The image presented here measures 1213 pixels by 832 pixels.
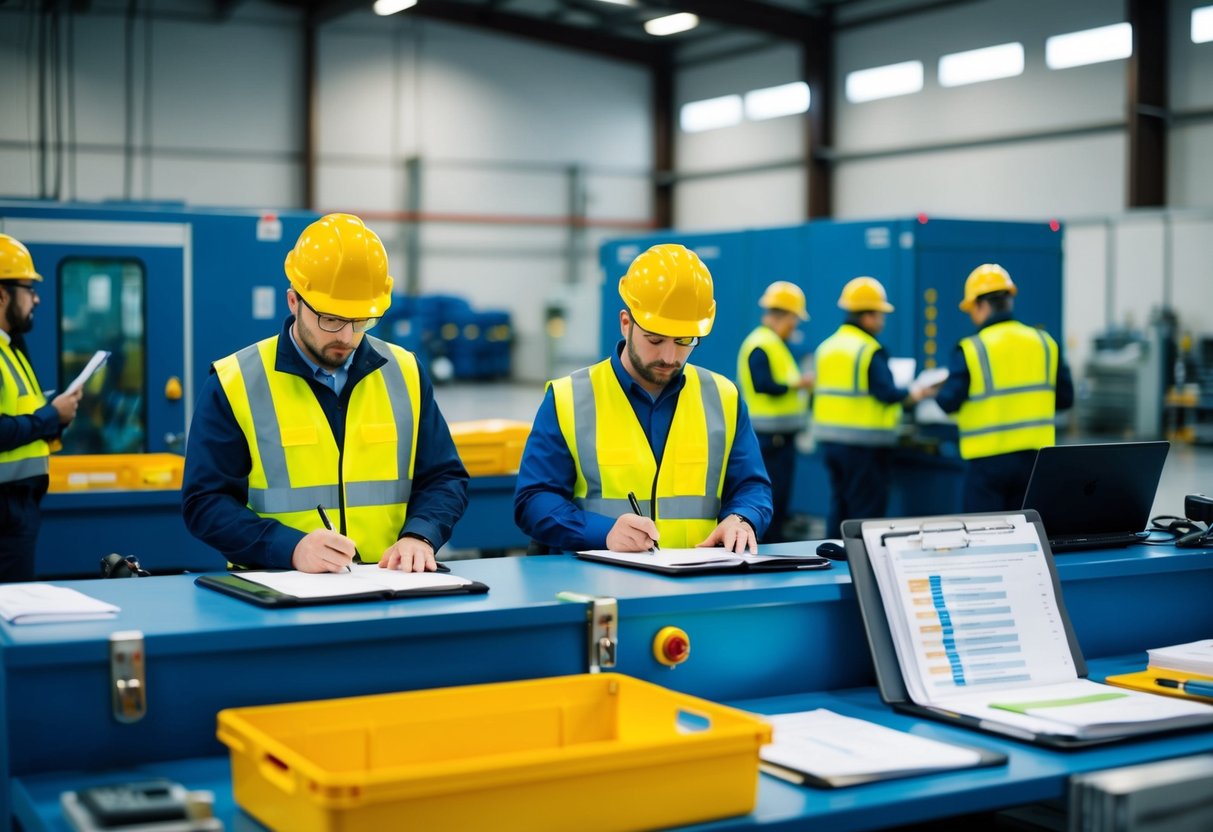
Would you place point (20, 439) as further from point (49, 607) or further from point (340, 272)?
point (49, 607)

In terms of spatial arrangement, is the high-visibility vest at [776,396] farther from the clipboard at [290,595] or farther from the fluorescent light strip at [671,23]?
the fluorescent light strip at [671,23]

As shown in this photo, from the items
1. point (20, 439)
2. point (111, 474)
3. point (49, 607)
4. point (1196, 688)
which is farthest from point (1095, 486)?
point (111, 474)

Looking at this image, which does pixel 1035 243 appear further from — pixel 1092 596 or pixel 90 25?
pixel 90 25

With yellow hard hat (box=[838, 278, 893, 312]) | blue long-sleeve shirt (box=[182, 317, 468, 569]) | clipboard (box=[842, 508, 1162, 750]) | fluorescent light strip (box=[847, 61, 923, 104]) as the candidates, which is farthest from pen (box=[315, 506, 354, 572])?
fluorescent light strip (box=[847, 61, 923, 104])

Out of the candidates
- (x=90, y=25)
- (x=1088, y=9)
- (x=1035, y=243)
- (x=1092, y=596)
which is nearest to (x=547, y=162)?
(x=90, y=25)

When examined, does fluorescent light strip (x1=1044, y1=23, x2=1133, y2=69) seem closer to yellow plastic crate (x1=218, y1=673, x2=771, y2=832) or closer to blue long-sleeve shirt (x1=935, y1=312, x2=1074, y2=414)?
blue long-sleeve shirt (x1=935, y1=312, x2=1074, y2=414)

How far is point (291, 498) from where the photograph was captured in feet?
10.8

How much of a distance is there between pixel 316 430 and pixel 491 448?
366 centimetres

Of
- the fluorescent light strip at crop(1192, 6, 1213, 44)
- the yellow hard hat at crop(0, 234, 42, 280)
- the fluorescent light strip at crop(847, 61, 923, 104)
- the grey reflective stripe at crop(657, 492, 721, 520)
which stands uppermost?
the fluorescent light strip at crop(847, 61, 923, 104)

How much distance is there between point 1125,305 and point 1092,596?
14.0 meters

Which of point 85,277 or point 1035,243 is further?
point 1035,243

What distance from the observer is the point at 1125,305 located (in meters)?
16.0

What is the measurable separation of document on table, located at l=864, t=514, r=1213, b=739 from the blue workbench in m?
Answer: 0.12

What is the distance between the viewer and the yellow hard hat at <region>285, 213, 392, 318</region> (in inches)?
126
